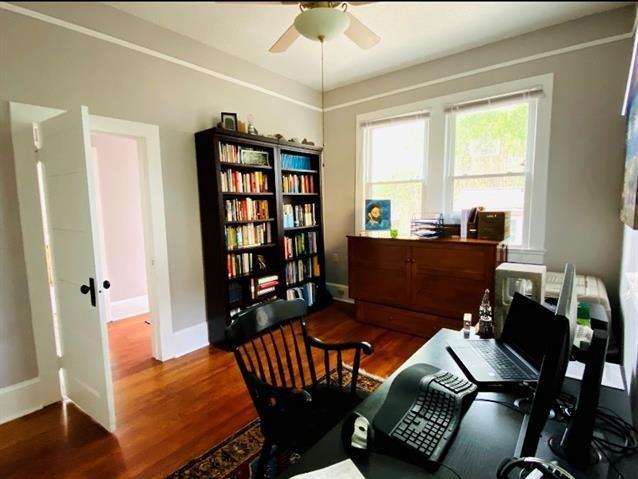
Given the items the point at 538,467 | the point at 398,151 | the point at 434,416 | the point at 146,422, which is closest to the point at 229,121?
the point at 398,151

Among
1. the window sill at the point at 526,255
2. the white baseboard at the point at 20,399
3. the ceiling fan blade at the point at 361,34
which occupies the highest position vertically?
the ceiling fan blade at the point at 361,34

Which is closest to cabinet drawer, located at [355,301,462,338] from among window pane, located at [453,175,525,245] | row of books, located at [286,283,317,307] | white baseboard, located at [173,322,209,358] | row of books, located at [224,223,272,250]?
row of books, located at [286,283,317,307]

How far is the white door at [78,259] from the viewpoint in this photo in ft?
6.08

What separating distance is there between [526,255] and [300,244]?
230cm

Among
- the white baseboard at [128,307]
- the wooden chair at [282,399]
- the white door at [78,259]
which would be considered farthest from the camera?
the white baseboard at [128,307]

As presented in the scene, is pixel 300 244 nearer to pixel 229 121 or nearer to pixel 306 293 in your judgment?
pixel 306 293

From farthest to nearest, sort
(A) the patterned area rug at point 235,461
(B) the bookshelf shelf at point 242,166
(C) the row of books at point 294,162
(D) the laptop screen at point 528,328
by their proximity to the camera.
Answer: (C) the row of books at point 294,162 < (B) the bookshelf shelf at point 242,166 < (A) the patterned area rug at point 235,461 < (D) the laptop screen at point 528,328

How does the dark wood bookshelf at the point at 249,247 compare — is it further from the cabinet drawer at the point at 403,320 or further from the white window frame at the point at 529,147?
the white window frame at the point at 529,147

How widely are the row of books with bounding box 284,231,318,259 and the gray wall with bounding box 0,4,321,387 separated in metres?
1.01

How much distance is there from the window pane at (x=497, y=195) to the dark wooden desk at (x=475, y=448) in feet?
7.36

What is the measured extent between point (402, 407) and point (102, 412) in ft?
6.25

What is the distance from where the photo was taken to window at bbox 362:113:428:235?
375 cm

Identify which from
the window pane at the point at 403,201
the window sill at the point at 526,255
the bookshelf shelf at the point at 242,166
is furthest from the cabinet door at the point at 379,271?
the bookshelf shelf at the point at 242,166

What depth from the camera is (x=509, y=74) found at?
3111 millimetres
